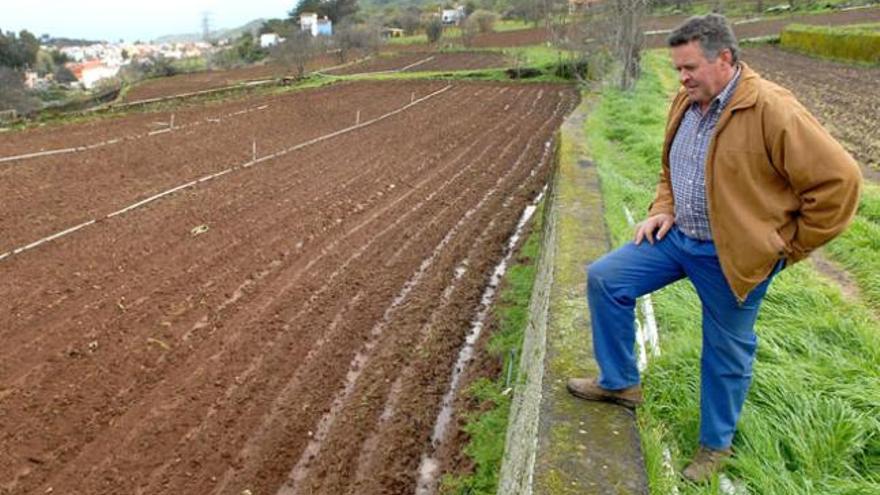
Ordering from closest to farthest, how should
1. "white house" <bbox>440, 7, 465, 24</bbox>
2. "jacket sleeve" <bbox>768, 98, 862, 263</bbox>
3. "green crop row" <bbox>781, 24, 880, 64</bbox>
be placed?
"jacket sleeve" <bbox>768, 98, 862, 263</bbox> < "green crop row" <bbox>781, 24, 880, 64</bbox> < "white house" <bbox>440, 7, 465, 24</bbox>

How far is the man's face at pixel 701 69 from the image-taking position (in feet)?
7.95

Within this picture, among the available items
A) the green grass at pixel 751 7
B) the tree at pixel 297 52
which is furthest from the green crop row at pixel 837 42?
the tree at pixel 297 52

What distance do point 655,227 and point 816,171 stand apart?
754mm

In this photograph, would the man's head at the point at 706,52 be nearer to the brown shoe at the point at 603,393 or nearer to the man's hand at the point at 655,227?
the man's hand at the point at 655,227

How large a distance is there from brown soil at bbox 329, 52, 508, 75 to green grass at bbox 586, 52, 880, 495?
3223cm

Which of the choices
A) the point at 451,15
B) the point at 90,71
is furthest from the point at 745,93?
the point at 90,71

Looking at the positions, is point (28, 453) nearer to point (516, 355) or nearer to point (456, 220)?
point (516, 355)

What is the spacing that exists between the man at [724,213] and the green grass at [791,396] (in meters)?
0.19

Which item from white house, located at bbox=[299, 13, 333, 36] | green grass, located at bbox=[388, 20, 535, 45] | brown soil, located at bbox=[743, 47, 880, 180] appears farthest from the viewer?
white house, located at bbox=[299, 13, 333, 36]

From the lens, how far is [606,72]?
22.3 metres

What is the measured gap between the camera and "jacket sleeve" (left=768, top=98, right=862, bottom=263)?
7.27ft

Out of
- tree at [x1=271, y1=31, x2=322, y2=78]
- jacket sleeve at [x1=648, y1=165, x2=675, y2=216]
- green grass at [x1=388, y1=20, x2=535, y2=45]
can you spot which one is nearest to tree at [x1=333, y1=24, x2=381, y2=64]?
green grass at [x1=388, y1=20, x2=535, y2=45]

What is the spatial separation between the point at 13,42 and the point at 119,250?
5808cm

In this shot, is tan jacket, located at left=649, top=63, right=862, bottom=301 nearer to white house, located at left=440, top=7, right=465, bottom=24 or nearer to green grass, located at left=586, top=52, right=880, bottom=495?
green grass, located at left=586, top=52, right=880, bottom=495
